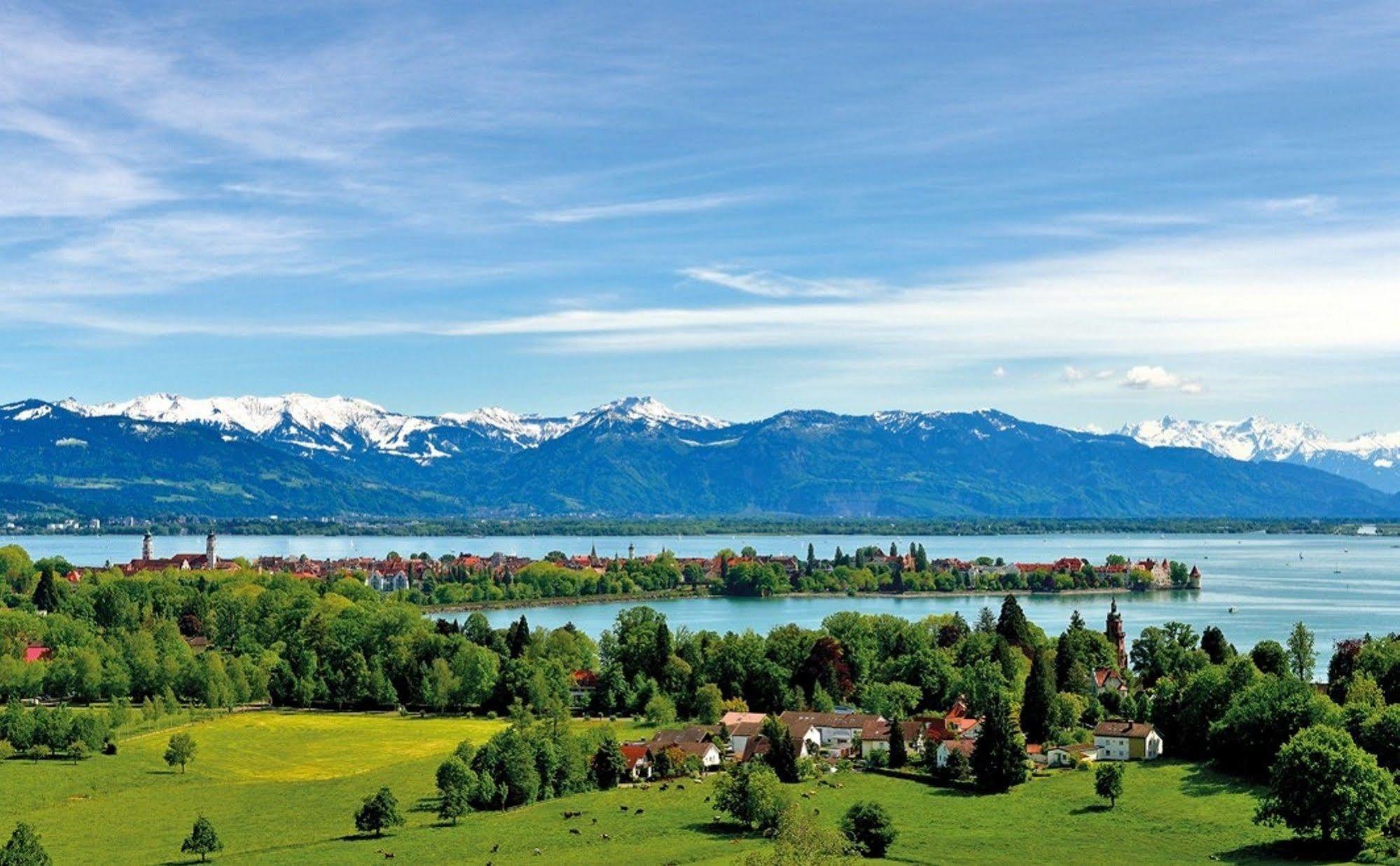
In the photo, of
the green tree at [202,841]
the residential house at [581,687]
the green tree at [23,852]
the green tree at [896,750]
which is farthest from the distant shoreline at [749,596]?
the green tree at [23,852]

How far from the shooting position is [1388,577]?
137375 millimetres

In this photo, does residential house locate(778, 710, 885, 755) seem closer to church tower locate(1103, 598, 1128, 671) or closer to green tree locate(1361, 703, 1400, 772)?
green tree locate(1361, 703, 1400, 772)

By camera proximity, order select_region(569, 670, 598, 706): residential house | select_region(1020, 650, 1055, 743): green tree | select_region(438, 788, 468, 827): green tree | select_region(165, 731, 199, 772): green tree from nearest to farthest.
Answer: select_region(438, 788, 468, 827): green tree
select_region(165, 731, 199, 772): green tree
select_region(1020, 650, 1055, 743): green tree
select_region(569, 670, 598, 706): residential house

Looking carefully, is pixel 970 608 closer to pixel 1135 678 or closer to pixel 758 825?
pixel 1135 678

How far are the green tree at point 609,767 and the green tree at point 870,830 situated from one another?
10.3m

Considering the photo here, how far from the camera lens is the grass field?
33312 mm

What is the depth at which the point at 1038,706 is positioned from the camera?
154 ft

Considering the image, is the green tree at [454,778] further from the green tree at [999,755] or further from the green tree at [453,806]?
the green tree at [999,755]

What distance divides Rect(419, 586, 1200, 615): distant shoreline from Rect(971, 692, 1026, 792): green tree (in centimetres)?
8111

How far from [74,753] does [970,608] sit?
78.0 meters

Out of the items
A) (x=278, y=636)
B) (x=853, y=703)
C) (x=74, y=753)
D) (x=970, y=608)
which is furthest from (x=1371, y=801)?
(x=970, y=608)

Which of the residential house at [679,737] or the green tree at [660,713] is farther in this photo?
the green tree at [660,713]

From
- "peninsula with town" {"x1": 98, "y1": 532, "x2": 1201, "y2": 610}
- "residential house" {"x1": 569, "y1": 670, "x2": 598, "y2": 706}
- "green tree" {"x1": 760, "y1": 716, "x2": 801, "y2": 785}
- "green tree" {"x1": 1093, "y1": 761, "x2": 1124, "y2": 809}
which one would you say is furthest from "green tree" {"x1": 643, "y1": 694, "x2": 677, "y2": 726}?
"peninsula with town" {"x1": 98, "y1": 532, "x2": 1201, "y2": 610}

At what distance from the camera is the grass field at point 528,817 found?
3331 centimetres
